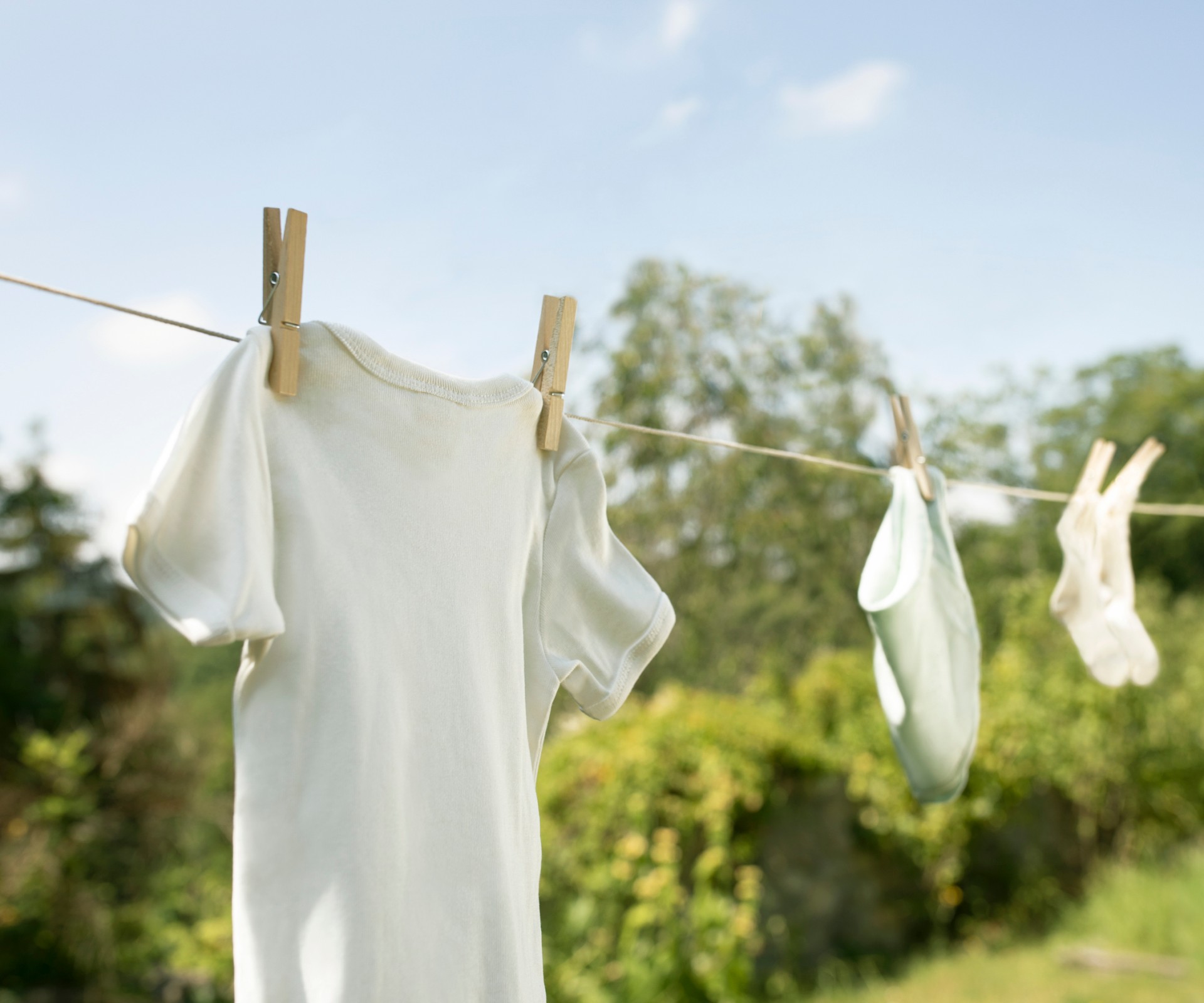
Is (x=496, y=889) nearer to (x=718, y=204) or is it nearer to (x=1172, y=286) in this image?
(x=718, y=204)

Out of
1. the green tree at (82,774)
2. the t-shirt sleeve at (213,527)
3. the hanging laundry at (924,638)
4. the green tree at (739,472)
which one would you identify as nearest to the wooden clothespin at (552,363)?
the t-shirt sleeve at (213,527)

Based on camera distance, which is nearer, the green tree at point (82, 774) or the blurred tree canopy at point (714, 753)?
the blurred tree canopy at point (714, 753)

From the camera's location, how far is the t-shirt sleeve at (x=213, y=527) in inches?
35.7

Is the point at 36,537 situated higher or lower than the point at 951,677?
higher

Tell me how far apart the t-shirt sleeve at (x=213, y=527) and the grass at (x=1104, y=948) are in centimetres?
369

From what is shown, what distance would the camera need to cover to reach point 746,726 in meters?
3.99

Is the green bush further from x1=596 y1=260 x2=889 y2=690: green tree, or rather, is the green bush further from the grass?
x1=596 y1=260 x2=889 y2=690: green tree

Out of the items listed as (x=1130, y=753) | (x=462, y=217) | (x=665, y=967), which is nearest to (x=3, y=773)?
(x=665, y=967)

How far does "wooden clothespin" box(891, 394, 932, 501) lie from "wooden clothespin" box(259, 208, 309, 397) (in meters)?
1.11

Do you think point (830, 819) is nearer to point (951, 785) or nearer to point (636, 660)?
point (951, 785)

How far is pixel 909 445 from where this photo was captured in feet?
5.91

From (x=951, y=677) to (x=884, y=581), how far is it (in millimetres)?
210

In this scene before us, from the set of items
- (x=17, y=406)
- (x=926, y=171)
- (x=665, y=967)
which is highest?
(x=926, y=171)

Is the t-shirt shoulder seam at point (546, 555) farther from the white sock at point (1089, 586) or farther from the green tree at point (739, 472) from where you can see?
the green tree at point (739, 472)
